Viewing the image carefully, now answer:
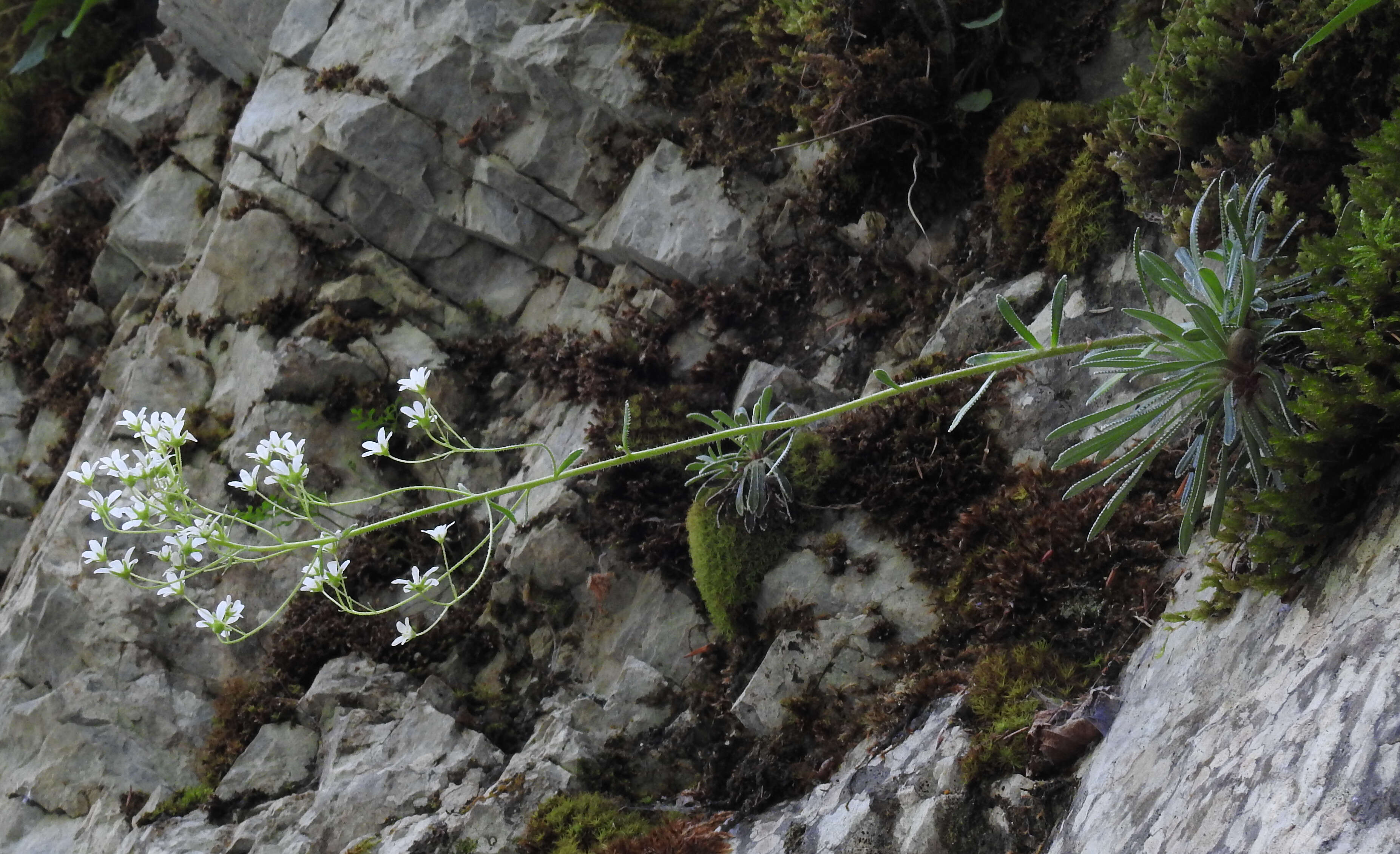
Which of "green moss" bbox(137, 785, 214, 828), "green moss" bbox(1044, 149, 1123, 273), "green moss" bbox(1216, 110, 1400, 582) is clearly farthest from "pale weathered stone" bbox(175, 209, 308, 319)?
"green moss" bbox(1216, 110, 1400, 582)

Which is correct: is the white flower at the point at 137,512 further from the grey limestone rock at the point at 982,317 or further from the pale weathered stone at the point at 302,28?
the pale weathered stone at the point at 302,28

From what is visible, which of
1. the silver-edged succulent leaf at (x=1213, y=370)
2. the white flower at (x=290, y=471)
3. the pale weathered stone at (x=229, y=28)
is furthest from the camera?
the pale weathered stone at (x=229, y=28)

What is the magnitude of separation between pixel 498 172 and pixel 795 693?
5.09 meters

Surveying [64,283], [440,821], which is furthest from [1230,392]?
[64,283]

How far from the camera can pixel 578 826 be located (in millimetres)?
4695

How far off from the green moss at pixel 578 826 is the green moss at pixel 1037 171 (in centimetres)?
384

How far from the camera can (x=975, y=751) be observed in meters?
3.72

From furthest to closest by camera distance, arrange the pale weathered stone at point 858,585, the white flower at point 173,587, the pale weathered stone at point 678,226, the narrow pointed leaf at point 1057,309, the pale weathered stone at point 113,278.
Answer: the pale weathered stone at point 113,278, the pale weathered stone at point 678,226, the pale weathered stone at point 858,585, the white flower at point 173,587, the narrow pointed leaf at point 1057,309

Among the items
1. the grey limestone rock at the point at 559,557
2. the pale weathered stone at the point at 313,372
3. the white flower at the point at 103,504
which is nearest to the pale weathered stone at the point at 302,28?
the pale weathered stone at the point at 313,372

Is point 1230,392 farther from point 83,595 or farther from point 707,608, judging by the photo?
point 83,595

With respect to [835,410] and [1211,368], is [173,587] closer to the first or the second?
[835,410]

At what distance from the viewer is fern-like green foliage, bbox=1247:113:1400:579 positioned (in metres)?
2.79

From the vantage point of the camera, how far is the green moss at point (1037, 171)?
211 inches

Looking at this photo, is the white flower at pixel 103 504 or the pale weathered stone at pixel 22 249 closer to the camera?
the white flower at pixel 103 504
